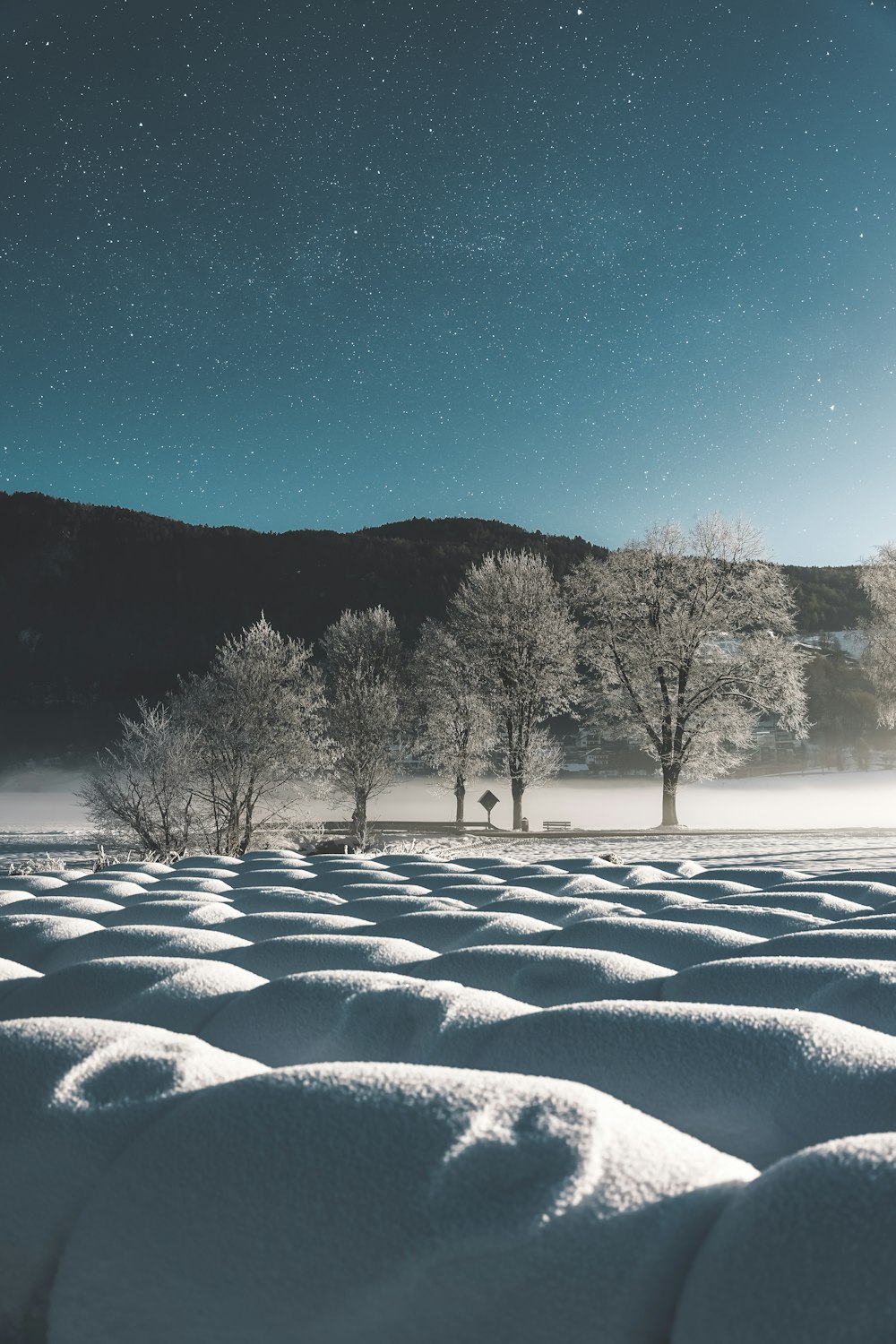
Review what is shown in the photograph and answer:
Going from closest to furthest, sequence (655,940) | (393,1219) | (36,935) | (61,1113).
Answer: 1. (393,1219)
2. (61,1113)
3. (655,940)
4. (36,935)

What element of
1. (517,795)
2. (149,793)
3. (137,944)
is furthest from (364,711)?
(137,944)

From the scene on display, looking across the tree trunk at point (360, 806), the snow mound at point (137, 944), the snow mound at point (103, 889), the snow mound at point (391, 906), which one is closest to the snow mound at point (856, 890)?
the snow mound at point (391, 906)

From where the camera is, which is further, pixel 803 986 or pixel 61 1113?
pixel 803 986

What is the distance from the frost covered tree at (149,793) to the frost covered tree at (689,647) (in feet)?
46.1

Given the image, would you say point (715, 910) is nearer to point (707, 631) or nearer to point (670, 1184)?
point (670, 1184)

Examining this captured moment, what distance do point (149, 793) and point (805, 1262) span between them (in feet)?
59.9

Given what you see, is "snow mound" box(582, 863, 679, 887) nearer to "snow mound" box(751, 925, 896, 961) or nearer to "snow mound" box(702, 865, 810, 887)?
"snow mound" box(702, 865, 810, 887)

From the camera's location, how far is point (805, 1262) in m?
0.75

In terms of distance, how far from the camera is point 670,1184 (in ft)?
2.93

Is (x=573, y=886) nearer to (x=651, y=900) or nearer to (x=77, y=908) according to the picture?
(x=651, y=900)

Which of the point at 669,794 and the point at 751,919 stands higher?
the point at 751,919

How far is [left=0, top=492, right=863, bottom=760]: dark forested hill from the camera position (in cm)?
8362

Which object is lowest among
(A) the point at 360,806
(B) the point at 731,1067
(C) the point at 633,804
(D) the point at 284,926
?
(C) the point at 633,804

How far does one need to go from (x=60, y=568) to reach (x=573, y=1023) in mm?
107071
